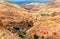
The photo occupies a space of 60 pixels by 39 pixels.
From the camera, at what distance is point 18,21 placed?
73.3 ft

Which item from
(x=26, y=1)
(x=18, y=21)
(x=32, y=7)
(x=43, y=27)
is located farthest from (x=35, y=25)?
(x=26, y=1)

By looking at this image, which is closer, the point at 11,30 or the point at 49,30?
the point at 11,30

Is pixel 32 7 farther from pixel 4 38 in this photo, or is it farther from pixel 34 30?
pixel 4 38

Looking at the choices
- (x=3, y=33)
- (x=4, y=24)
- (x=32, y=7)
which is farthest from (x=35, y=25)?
(x=32, y=7)

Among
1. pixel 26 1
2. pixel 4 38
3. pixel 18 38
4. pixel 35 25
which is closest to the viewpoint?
pixel 4 38

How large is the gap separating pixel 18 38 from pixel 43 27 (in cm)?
554

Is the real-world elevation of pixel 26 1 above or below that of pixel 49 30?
below

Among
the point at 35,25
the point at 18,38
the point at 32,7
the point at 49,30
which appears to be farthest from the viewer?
the point at 32,7

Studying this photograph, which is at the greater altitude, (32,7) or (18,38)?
(18,38)

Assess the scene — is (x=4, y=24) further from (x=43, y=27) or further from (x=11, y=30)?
(x=43, y=27)

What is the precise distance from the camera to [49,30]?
22.3 meters

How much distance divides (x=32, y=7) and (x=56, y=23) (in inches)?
1386

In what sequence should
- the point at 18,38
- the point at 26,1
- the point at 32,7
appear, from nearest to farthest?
the point at 18,38
the point at 32,7
the point at 26,1

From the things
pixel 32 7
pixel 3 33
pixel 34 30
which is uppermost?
pixel 3 33
